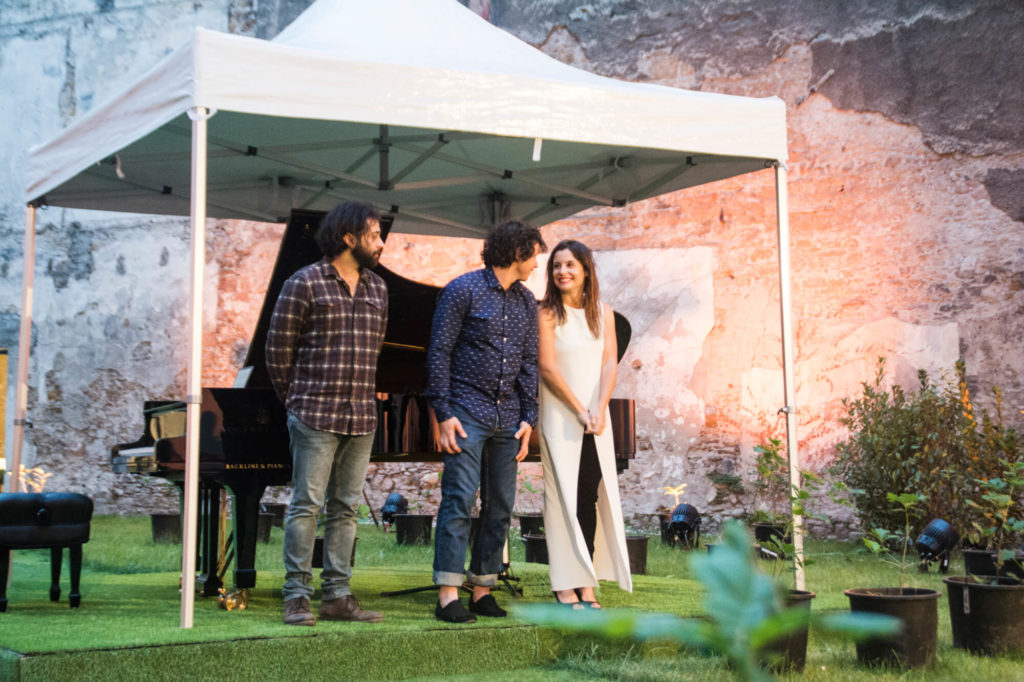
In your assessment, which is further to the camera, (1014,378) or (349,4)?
(1014,378)

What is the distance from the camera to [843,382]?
8914 millimetres

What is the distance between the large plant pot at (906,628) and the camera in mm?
3852

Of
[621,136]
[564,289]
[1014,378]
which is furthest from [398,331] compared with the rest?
[1014,378]

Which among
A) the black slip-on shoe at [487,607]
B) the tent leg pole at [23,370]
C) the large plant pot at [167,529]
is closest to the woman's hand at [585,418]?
the black slip-on shoe at [487,607]

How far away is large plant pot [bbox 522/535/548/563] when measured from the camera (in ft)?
20.4

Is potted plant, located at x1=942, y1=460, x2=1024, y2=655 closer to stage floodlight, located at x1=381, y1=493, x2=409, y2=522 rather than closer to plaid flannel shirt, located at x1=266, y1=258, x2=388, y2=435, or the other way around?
plaid flannel shirt, located at x1=266, y1=258, x2=388, y2=435

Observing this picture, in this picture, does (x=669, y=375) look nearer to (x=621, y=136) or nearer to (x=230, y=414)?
(x=621, y=136)

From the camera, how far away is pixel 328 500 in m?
4.04

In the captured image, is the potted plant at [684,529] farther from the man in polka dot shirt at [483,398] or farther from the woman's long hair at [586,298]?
the man in polka dot shirt at [483,398]

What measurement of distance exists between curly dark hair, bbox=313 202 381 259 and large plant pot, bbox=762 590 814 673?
2145 mm

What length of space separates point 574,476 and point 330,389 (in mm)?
1108

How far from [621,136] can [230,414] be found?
2046 millimetres

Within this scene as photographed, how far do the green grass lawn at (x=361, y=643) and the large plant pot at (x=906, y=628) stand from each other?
93 mm

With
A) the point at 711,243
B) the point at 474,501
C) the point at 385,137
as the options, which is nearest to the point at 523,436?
the point at 474,501
